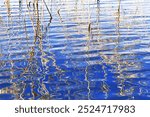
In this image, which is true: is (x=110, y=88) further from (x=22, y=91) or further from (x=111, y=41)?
(x=111, y=41)

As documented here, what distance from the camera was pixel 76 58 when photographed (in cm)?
1364

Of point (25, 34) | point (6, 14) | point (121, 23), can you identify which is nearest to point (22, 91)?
point (25, 34)

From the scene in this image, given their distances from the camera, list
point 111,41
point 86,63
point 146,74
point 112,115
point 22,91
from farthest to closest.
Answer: point 111,41 → point 86,63 → point 146,74 → point 22,91 → point 112,115

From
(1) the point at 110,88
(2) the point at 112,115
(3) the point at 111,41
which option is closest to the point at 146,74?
(1) the point at 110,88

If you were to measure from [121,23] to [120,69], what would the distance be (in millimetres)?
9137

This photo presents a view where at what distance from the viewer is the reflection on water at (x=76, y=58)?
1041 cm

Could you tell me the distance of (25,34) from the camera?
18438 mm

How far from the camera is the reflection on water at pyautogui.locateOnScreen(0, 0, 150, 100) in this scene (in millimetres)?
10414

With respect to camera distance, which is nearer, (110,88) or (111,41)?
(110,88)

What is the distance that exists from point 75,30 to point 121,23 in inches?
123

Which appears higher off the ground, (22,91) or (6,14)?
(6,14)

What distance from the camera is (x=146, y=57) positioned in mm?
13508

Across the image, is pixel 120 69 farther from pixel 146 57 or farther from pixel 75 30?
pixel 75 30

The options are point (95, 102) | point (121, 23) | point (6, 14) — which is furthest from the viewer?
point (6, 14)
